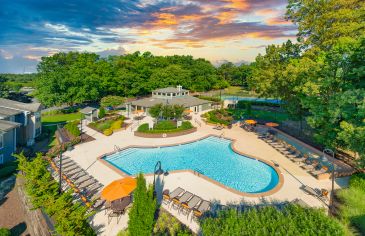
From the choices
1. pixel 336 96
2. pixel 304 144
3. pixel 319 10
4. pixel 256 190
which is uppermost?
pixel 319 10

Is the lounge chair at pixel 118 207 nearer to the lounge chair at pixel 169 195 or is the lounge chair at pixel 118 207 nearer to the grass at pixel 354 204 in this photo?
the lounge chair at pixel 169 195

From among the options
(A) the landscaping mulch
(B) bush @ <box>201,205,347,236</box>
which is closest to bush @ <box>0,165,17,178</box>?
(A) the landscaping mulch

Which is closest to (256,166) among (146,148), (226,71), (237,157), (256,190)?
(237,157)

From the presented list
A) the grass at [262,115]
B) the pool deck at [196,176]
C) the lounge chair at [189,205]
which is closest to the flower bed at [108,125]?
the pool deck at [196,176]

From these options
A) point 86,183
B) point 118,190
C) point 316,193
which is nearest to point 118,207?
point 118,190

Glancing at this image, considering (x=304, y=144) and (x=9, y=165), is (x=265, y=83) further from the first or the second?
(x=9, y=165)

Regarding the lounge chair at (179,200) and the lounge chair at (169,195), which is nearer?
the lounge chair at (179,200)

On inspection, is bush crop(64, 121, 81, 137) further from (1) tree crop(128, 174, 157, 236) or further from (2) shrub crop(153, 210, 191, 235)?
(1) tree crop(128, 174, 157, 236)

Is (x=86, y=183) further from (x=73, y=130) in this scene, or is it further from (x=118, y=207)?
(x=73, y=130)
